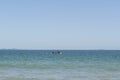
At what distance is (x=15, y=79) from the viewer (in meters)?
29.5

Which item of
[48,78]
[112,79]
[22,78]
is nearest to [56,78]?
[48,78]

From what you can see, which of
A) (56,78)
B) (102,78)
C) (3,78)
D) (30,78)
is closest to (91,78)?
(102,78)

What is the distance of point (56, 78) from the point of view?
30938mm

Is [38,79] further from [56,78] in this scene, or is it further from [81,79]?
[81,79]

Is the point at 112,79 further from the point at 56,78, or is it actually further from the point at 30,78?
the point at 30,78

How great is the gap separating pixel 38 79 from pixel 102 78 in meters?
6.31

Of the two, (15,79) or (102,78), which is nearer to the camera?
(15,79)

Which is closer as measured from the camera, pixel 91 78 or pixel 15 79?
pixel 15 79

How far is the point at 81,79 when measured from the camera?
100ft

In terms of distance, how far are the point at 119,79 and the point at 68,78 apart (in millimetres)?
4833

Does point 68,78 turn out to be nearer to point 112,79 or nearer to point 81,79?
point 81,79

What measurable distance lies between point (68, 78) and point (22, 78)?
4409mm

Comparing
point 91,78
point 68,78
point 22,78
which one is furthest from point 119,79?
point 22,78

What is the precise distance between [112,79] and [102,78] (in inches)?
45.3
